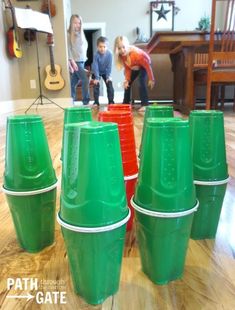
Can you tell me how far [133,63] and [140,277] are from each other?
3103 millimetres

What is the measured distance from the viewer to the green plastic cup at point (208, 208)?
2.11ft

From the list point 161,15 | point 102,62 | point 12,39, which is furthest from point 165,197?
point 161,15

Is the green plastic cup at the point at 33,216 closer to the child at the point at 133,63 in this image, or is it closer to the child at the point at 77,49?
the child at the point at 133,63

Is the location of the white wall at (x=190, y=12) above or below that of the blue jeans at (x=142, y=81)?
above

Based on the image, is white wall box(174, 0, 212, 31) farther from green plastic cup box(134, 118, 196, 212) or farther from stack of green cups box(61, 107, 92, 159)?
green plastic cup box(134, 118, 196, 212)

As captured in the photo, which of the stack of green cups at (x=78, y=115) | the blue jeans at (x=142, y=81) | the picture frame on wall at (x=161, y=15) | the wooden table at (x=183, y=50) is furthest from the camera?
the picture frame on wall at (x=161, y=15)

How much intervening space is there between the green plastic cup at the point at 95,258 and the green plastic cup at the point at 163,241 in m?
0.06

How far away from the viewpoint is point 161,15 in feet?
20.2

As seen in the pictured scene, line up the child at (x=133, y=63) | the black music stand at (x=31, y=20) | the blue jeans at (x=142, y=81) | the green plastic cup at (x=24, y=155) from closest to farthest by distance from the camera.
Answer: the green plastic cup at (x=24, y=155), the black music stand at (x=31, y=20), the child at (x=133, y=63), the blue jeans at (x=142, y=81)

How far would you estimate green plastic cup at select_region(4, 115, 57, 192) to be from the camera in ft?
1.91

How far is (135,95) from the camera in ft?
13.4

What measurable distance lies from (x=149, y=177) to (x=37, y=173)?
0.80 feet

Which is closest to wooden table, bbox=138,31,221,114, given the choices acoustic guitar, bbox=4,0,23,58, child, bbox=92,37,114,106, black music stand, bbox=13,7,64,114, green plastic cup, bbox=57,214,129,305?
child, bbox=92,37,114,106

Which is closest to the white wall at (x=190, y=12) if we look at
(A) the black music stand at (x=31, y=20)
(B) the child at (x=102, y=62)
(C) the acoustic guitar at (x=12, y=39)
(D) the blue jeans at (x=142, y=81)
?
(B) the child at (x=102, y=62)
